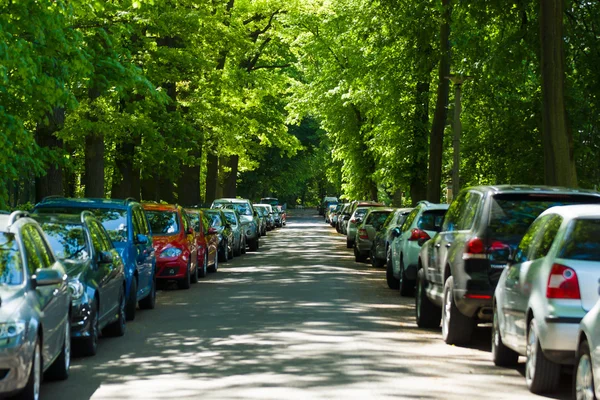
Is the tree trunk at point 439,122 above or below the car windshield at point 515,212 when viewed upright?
above

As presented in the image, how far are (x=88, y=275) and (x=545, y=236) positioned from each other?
16.5ft

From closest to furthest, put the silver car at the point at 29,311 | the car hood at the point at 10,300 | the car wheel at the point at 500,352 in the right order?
the silver car at the point at 29,311 < the car hood at the point at 10,300 < the car wheel at the point at 500,352

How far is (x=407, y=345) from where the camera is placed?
1325 cm

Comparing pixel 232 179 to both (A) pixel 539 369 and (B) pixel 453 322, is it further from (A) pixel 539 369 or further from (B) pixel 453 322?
(A) pixel 539 369

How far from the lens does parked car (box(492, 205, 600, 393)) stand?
30.2ft

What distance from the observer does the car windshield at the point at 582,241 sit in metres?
9.39

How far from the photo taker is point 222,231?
32312mm

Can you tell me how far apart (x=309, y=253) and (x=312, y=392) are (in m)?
29.2

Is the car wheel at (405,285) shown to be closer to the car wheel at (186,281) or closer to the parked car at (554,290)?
the car wheel at (186,281)

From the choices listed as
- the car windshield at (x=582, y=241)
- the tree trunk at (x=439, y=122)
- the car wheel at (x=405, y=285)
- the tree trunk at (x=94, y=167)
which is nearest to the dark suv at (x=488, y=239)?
the car windshield at (x=582, y=241)

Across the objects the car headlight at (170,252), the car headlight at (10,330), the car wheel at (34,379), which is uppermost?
the car headlight at (10,330)

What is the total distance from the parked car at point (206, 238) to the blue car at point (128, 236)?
7.91 m


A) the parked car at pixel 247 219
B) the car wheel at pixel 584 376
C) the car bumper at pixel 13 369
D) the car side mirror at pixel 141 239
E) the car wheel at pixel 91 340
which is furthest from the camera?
the parked car at pixel 247 219

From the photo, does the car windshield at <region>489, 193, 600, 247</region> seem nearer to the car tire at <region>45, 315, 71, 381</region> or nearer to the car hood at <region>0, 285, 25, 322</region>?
the car tire at <region>45, 315, 71, 381</region>
